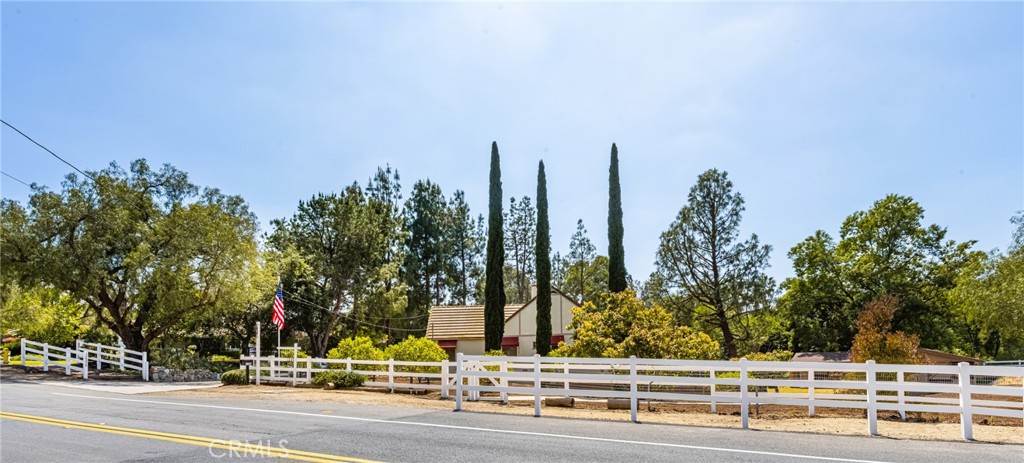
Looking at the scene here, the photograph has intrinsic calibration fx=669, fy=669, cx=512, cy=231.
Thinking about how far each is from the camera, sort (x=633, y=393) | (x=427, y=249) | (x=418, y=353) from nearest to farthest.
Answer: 1. (x=633, y=393)
2. (x=418, y=353)
3. (x=427, y=249)

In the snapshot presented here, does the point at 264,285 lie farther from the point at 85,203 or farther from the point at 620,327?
the point at 620,327

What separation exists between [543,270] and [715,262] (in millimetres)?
9942

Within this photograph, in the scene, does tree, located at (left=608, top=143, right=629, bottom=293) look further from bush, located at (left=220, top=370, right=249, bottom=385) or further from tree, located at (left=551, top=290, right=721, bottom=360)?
bush, located at (left=220, top=370, right=249, bottom=385)

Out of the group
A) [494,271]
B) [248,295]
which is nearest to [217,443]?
[248,295]

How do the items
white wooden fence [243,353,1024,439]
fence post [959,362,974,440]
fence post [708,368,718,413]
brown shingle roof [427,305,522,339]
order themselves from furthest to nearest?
brown shingle roof [427,305,522,339] < fence post [708,368,718,413] < white wooden fence [243,353,1024,439] < fence post [959,362,974,440]

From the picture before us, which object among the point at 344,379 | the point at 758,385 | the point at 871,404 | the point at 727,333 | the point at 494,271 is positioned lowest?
the point at 344,379

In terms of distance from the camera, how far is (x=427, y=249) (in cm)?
6181

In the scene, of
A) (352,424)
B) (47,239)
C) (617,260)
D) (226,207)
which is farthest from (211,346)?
(352,424)

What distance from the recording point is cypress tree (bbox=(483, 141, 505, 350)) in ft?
124

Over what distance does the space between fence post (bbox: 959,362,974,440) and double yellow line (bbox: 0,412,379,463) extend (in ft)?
28.3

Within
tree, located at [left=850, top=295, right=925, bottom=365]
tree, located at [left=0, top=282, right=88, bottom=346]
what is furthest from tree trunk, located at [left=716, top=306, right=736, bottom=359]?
tree, located at [left=0, top=282, right=88, bottom=346]

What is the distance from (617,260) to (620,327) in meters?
18.2

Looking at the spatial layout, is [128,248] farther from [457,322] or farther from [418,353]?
[457,322]

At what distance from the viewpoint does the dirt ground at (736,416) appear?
10.7 metres
